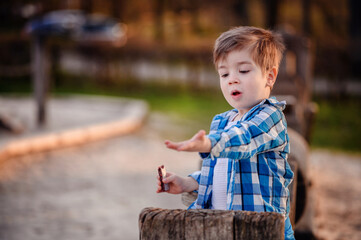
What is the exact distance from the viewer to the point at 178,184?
1.90m

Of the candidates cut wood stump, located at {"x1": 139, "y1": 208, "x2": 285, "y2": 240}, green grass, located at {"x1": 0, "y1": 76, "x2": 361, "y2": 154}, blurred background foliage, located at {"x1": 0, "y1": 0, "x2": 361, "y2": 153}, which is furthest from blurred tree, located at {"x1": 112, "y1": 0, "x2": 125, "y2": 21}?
cut wood stump, located at {"x1": 139, "y1": 208, "x2": 285, "y2": 240}

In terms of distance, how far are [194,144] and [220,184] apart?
49 cm

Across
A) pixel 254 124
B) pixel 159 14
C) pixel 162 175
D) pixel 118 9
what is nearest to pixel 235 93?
pixel 254 124

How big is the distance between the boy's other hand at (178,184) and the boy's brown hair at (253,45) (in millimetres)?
487

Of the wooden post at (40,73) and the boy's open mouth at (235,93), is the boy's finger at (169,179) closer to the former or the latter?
the boy's open mouth at (235,93)

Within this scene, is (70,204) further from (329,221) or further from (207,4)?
(207,4)

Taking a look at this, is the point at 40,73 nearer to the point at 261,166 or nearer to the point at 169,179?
the point at 169,179

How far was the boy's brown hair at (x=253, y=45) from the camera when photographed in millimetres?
1687

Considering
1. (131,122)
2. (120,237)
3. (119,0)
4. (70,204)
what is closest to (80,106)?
(131,122)

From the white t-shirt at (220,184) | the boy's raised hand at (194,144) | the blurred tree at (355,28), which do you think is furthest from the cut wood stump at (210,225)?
the blurred tree at (355,28)

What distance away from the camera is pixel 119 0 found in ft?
76.1

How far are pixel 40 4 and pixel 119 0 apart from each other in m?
5.07

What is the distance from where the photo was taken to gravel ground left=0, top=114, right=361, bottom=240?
3.96 m

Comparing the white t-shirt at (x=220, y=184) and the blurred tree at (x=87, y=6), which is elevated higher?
the blurred tree at (x=87, y=6)
